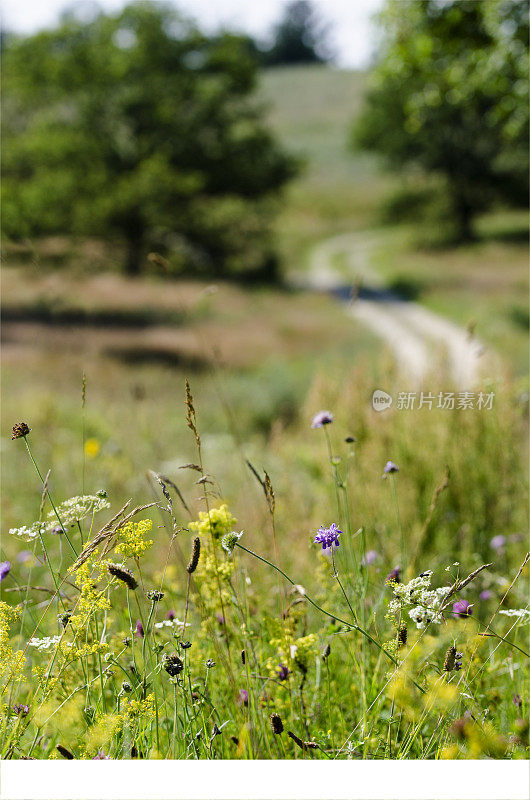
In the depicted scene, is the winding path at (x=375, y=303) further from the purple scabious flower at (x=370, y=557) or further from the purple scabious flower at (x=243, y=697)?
the purple scabious flower at (x=243, y=697)

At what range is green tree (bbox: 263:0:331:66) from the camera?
242 cm

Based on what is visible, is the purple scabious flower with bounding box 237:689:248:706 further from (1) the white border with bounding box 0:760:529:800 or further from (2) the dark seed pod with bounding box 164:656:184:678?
(2) the dark seed pod with bounding box 164:656:184:678

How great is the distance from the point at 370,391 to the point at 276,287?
7774 mm

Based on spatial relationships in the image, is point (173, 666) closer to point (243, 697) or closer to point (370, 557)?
point (243, 697)

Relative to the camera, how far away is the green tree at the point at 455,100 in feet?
20.0

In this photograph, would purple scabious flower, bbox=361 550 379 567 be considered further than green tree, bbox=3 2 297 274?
No

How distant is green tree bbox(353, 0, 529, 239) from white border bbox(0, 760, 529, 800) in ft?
20.9

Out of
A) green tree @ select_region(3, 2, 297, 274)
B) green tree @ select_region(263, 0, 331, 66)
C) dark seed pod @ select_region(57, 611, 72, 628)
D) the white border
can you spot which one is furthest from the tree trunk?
dark seed pod @ select_region(57, 611, 72, 628)

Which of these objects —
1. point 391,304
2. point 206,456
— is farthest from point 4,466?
point 391,304

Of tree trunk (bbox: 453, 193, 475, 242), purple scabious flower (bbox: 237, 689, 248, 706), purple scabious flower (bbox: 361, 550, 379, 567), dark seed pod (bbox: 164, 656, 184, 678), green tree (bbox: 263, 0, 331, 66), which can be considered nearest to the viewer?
dark seed pod (bbox: 164, 656, 184, 678)

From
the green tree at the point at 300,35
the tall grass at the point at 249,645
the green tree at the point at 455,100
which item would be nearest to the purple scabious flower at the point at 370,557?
the tall grass at the point at 249,645

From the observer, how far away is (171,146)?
791 centimetres

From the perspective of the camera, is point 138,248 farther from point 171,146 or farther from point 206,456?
point 206,456

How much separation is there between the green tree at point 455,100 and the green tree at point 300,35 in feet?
10.8
